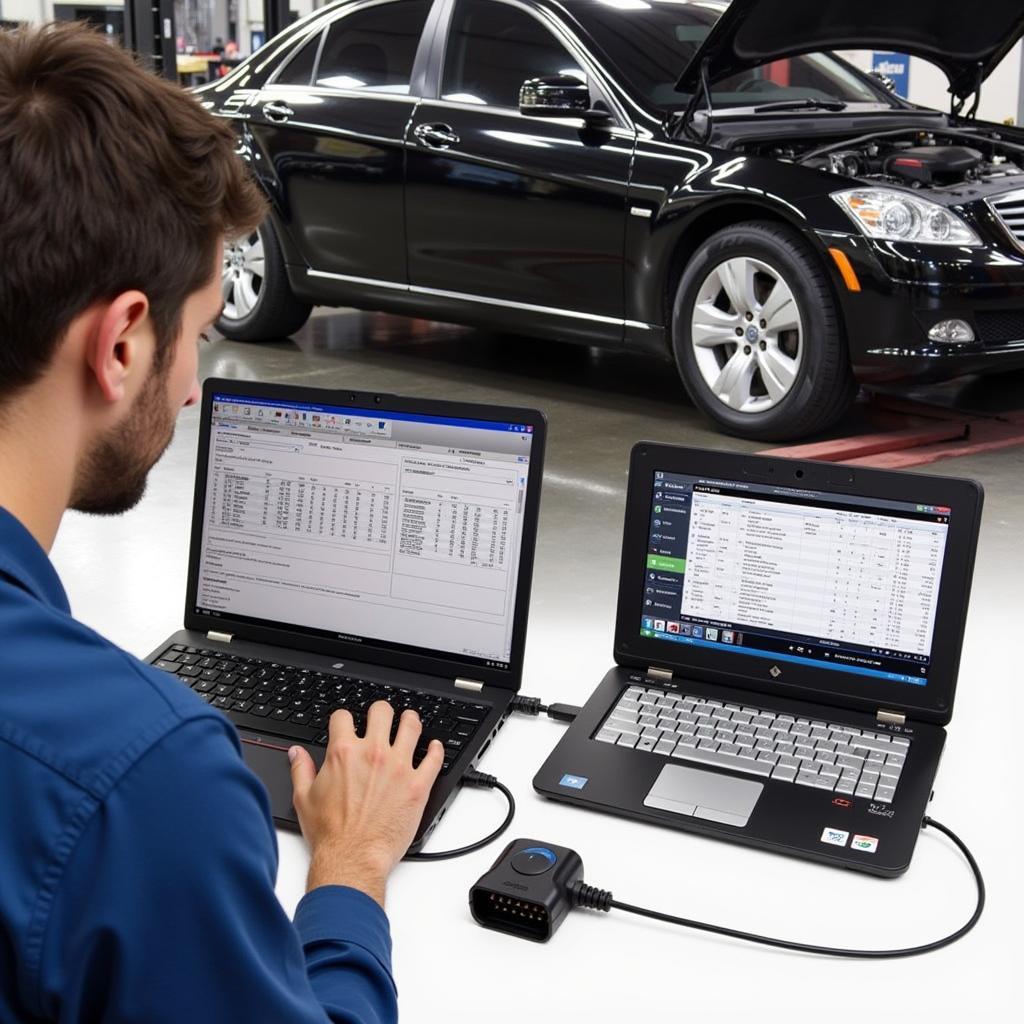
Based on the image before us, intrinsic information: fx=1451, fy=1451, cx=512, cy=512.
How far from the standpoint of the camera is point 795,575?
154 centimetres

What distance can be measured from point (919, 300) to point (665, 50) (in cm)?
150

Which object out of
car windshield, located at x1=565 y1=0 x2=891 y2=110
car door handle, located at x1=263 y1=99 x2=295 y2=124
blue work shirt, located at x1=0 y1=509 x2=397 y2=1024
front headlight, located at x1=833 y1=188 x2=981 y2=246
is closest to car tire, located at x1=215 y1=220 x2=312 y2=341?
car door handle, located at x1=263 y1=99 x2=295 y2=124

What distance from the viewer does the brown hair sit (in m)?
0.87

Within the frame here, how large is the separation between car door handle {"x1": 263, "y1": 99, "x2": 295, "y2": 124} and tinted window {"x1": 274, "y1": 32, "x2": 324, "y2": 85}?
112mm

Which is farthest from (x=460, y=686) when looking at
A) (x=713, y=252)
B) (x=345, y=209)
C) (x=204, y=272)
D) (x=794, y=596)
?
(x=345, y=209)

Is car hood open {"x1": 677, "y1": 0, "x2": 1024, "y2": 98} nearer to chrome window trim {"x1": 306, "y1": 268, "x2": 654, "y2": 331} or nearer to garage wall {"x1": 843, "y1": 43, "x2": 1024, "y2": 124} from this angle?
chrome window trim {"x1": 306, "y1": 268, "x2": 654, "y2": 331}

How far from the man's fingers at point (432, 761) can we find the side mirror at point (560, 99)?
3888 millimetres

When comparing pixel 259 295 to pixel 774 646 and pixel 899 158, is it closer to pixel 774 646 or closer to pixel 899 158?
pixel 899 158

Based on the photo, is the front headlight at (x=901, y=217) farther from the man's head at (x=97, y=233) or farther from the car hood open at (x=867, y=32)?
the man's head at (x=97, y=233)

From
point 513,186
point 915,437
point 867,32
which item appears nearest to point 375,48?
point 513,186

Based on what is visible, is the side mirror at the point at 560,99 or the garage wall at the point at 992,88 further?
the garage wall at the point at 992,88

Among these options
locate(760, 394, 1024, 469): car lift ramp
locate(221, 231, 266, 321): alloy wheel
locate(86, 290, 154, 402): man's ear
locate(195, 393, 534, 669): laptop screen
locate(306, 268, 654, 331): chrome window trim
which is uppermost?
locate(86, 290, 154, 402): man's ear

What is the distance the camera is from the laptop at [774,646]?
1390mm

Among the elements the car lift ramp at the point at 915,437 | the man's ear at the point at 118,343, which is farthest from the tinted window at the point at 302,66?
the man's ear at the point at 118,343
